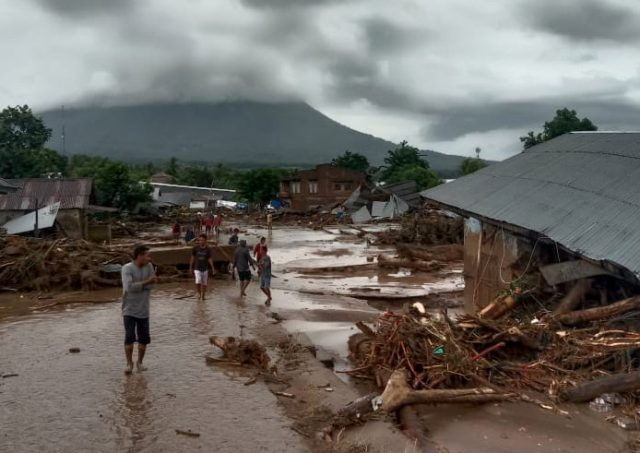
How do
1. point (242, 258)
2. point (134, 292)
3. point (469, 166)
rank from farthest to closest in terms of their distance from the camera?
point (469, 166) < point (242, 258) < point (134, 292)

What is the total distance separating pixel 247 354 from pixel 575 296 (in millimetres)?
4840

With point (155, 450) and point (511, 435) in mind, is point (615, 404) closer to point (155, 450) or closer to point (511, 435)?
point (511, 435)

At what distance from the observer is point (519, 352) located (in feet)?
27.5

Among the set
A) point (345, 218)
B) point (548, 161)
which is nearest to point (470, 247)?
point (548, 161)

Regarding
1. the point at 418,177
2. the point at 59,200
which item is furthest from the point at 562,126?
the point at 59,200

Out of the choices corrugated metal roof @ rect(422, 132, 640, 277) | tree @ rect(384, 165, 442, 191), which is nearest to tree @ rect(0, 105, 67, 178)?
tree @ rect(384, 165, 442, 191)

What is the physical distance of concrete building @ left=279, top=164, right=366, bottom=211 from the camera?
60.4m

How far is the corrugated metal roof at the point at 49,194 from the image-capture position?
30.9 m

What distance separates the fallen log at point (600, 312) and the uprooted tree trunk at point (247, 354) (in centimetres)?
416

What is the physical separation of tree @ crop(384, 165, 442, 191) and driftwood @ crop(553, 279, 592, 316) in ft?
169

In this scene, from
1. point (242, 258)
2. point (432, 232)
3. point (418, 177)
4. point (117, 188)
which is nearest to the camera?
point (242, 258)

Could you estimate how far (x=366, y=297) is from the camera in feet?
55.8

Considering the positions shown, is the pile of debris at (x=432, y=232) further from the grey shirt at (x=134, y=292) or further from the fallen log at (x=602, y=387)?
the grey shirt at (x=134, y=292)

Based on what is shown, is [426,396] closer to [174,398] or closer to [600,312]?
[600,312]
